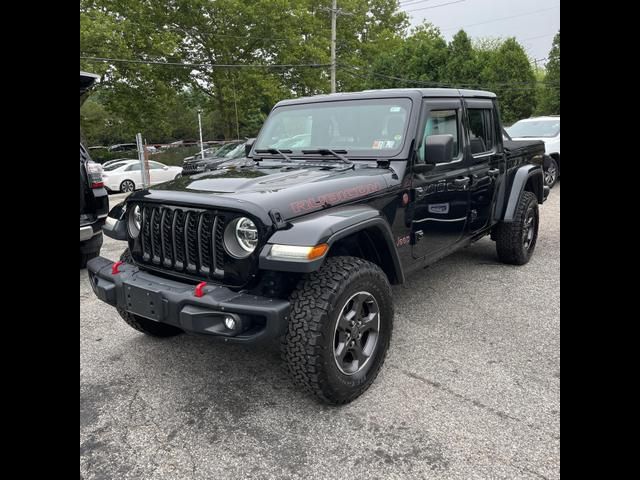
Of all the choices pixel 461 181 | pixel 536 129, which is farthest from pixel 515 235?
pixel 536 129

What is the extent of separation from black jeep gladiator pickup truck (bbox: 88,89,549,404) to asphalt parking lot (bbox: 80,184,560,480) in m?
0.25

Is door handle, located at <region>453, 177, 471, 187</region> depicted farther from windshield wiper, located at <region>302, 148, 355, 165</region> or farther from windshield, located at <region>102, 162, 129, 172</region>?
windshield, located at <region>102, 162, 129, 172</region>

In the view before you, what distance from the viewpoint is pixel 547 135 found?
1148 centimetres

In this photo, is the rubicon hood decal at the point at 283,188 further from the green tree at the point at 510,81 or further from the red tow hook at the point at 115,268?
the green tree at the point at 510,81

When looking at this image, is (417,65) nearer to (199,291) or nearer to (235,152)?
(235,152)

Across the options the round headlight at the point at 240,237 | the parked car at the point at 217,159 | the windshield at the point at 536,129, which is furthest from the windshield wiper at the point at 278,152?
the windshield at the point at 536,129

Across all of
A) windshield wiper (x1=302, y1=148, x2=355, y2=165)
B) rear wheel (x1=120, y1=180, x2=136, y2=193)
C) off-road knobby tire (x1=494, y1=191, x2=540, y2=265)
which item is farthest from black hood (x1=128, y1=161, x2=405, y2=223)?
rear wheel (x1=120, y1=180, x2=136, y2=193)

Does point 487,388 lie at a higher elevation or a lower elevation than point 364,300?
lower

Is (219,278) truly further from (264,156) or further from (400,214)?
(264,156)

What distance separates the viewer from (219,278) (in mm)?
2727

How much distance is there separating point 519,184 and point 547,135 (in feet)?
23.8
